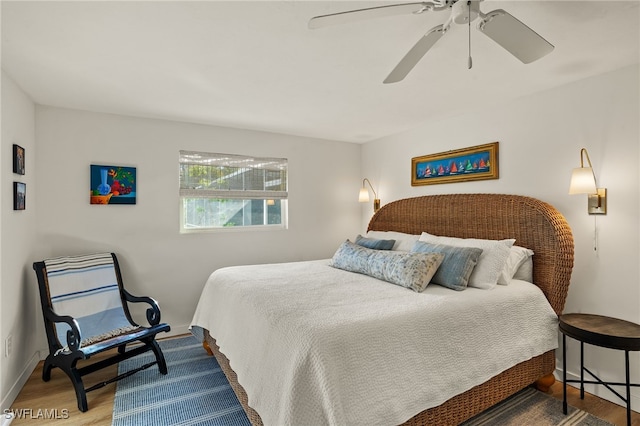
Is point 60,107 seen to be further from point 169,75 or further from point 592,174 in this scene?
point 592,174

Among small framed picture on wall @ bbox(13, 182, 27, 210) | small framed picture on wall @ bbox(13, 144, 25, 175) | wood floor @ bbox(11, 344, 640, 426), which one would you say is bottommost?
wood floor @ bbox(11, 344, 640, 426)

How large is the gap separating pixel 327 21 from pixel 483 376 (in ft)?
7.00

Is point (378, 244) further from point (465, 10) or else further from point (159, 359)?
point (465, 10)

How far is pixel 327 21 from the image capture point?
138cm

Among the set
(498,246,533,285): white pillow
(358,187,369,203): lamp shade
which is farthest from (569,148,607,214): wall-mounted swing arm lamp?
(358,187,369,203): lamp shade

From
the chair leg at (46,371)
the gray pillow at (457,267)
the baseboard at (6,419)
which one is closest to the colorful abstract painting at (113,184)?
the chair leg at (46,371)


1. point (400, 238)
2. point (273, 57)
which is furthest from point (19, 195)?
point (400, 238)

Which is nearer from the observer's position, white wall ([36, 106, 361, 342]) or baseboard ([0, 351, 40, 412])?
baseboard ([0, 351, 40, 412])

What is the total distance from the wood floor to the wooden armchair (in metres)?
0.08

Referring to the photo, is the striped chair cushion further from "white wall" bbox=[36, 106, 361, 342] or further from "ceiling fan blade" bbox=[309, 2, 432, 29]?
"ceiling fan blade" bbox=[309, 2, 432, 29]

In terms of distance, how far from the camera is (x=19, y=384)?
8.23 feet

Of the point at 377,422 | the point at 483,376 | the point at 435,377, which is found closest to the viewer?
the point at 377,422

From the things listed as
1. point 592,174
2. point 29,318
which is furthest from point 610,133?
point 29,318

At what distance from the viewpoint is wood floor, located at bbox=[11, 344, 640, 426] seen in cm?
218
